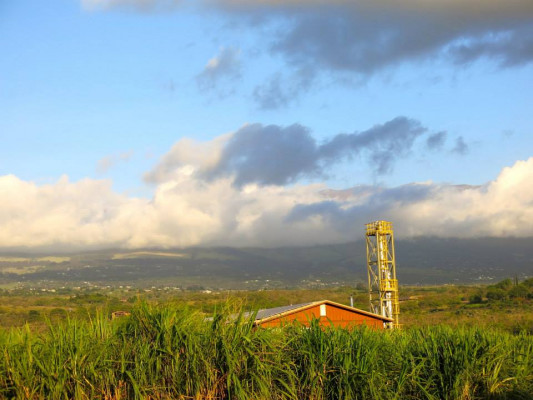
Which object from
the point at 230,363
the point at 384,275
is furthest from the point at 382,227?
the point at 230,363

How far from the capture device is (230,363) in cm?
1281

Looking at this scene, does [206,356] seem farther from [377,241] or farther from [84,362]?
[377,241]

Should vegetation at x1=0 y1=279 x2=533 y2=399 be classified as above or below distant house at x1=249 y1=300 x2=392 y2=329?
above

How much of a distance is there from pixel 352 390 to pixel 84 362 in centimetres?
594

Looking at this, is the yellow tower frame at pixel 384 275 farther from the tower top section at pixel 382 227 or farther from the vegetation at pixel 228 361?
the vegetation at pixel 228 361

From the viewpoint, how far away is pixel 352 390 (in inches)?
522

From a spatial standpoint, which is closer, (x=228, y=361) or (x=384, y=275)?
(x=228, y=361)

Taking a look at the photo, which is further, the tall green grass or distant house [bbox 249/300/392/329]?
distant house [bbox 249/300/392/329]

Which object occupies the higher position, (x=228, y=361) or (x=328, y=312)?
(x=228, y=361)

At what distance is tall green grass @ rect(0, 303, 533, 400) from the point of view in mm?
12422

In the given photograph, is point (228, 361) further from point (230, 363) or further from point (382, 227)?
point (382, 227)

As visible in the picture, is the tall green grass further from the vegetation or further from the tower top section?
the tower top section

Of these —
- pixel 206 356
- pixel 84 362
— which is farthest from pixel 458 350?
pixel 84 362

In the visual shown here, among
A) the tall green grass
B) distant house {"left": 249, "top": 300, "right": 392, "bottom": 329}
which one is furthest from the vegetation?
distant house {"left": 249, "top": 300, "right": 392, "bottom": 329}
